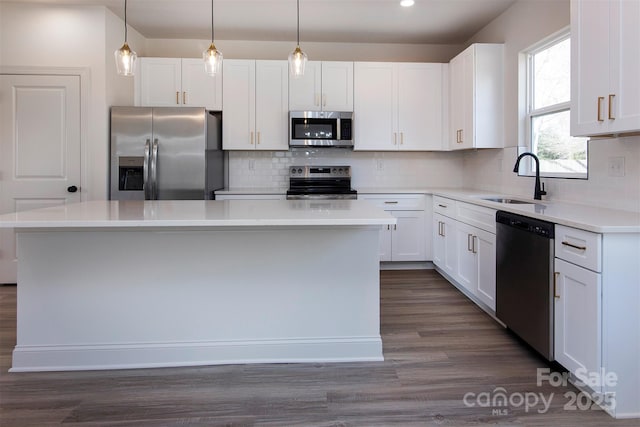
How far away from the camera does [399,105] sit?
4.94 metres

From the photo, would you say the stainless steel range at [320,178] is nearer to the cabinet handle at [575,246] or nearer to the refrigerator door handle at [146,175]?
the refrigerator door handle at [146,175]

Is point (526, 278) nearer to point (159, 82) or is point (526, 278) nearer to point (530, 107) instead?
point (530, 107)

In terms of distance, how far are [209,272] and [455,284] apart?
2557mm

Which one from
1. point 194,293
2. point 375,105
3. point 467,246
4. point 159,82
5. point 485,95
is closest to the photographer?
point 194,293

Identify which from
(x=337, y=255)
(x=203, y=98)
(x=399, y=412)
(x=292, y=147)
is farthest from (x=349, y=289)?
(x=203, y=98)

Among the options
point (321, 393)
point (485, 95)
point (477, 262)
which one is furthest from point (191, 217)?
point (485, 95)

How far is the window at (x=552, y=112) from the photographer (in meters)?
3.24

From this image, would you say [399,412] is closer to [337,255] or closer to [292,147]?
[337,255]

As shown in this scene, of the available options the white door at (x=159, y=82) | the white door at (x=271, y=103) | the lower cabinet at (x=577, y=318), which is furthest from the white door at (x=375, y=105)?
the lower cabinet at (x=577, y=318)

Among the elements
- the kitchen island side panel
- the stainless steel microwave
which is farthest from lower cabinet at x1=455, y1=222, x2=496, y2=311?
the stainless steel microwave

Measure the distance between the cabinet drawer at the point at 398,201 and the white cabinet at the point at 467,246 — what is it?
17 cm

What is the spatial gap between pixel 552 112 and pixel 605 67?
1202mm

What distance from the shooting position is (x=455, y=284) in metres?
4.16

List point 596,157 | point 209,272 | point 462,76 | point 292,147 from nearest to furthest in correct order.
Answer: point 209,272
point 596,157
point 462,76
point 292,147
